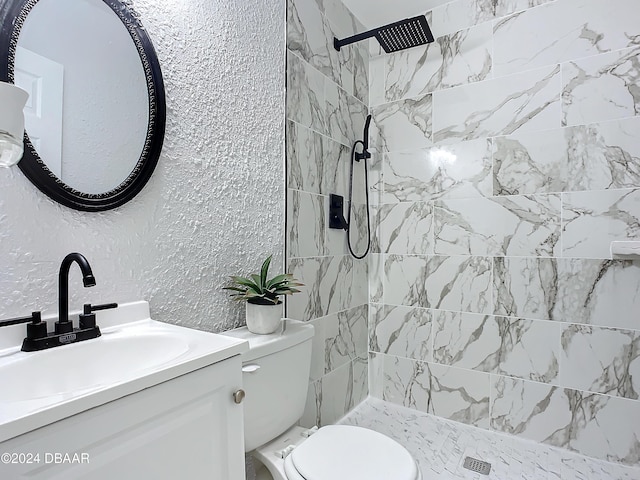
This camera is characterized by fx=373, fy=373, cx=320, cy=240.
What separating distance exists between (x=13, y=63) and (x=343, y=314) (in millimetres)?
1701

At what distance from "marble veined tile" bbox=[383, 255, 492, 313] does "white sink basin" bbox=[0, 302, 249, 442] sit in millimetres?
1524

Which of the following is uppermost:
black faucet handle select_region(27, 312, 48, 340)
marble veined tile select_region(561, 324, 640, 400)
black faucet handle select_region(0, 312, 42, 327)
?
black faucet handle select_region(0, 312, 42, 327)

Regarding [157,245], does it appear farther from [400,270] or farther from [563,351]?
[563,351]

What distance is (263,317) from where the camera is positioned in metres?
1.31

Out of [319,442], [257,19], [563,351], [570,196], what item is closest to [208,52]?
[257,19]

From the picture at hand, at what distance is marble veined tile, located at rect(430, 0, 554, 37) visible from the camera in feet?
6.42

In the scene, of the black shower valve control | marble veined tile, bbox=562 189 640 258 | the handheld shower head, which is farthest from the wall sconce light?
marble veined tile, bbox=562 189 640 258

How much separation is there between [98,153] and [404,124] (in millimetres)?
1754

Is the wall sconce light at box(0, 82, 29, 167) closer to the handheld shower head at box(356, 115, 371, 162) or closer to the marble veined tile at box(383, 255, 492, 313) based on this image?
the handheld shower head at box(356, 115, 371, 162)

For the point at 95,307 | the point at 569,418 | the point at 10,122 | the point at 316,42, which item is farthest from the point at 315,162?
the point at 569,418

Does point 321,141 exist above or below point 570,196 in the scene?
above

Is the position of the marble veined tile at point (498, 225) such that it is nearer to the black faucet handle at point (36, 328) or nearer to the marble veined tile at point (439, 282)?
the marble veined tile at point (439, 282)

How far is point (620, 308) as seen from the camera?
5.59ft

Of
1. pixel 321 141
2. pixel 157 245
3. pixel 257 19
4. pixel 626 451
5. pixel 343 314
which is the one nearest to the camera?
pixel 157 245
